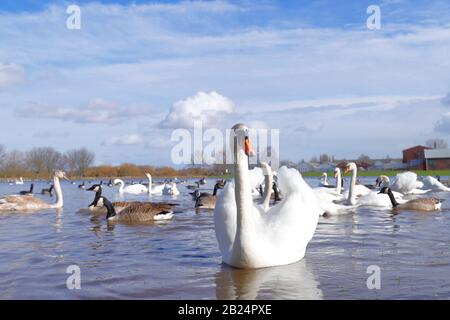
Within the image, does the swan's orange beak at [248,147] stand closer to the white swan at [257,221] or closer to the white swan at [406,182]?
the white swan at [257,221]

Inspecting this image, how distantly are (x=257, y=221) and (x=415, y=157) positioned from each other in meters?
106

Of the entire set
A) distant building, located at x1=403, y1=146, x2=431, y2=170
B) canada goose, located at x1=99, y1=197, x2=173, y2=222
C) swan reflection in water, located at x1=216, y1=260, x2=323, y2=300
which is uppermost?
distant building, located at x1=403, y1=146, x2=431, y2=170

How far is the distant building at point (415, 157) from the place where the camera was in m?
98.8

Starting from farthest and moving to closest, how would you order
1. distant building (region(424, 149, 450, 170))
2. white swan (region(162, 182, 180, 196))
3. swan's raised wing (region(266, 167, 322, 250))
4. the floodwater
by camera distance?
distant building (region(424, 149, 450, 170))
white swan (region(162, 182, 180, 196))
swan's raised wing (region(266, 167, 322, 250))
the floodwater

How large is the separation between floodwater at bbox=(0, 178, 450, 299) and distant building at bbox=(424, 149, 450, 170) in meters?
85.2

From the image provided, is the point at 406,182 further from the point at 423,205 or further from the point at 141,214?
the point at 141,214

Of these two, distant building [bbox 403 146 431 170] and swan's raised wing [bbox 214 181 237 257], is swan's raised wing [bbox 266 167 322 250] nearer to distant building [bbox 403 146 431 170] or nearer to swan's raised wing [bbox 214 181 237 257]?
swan's raised wing [bbox 214 181 237 257]

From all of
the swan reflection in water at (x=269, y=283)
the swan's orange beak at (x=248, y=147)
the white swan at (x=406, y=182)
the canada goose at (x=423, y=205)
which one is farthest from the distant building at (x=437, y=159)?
the swan's orange beak at (x=248, y=147)

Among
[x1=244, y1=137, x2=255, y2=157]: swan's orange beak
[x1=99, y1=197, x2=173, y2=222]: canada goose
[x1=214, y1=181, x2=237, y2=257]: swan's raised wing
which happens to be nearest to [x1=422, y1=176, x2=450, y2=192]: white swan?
[x1=99, y1=197, x2=173, y2=222]: canada goose

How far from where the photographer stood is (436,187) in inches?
1118

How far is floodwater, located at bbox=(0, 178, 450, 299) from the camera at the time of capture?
6718 mm
